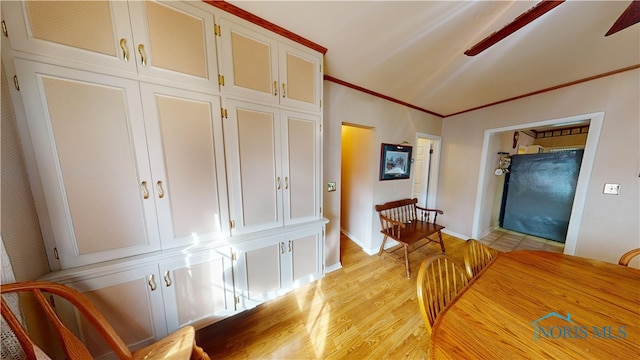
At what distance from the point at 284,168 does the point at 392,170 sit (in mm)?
1839

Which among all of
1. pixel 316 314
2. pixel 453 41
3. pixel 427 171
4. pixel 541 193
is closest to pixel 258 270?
pixel 316 314

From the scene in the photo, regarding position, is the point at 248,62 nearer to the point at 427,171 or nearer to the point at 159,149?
the point at 159,149

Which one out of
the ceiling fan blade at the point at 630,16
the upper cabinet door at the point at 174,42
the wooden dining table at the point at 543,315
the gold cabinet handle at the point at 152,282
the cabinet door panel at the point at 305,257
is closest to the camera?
the wooden dining table at the point at 543,315

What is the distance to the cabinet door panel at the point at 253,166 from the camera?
1.36 m

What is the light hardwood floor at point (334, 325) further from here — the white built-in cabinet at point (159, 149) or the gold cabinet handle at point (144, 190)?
the gold cabinet handle at point (144, 190)

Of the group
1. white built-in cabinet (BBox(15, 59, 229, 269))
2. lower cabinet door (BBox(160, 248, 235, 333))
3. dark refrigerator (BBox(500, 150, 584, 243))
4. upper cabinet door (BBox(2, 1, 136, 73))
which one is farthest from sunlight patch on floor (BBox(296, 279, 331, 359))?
dark refrigerator (BBox(500, 150, 584, 243))

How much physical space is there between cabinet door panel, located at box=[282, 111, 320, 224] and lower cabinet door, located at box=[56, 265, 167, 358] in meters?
1.05

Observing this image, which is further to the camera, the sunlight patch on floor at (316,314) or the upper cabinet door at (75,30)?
the sunlight patch on floor at (316,314)

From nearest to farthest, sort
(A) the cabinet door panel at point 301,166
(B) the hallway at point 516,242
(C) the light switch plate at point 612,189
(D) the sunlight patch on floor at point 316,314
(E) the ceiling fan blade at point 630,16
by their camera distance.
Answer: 1. (E) the ceiling fan blade at point 630,16
2. (D) the sunlight patch on floor at point 316,314
3. (A) the cabinet door panel at point 301,166
4. (C) the light switch plate at point 612,189
5. (B) the hallway at point 516,242

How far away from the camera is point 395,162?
2689 mm

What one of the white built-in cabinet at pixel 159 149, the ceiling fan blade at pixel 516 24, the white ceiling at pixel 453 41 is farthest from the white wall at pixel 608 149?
the white built-in cabinet at pixel 159 149

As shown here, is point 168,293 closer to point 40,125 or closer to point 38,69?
point 40,125

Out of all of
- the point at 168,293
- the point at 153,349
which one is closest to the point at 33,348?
the point at 153,349

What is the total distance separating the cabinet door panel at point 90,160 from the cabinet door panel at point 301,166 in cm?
98
